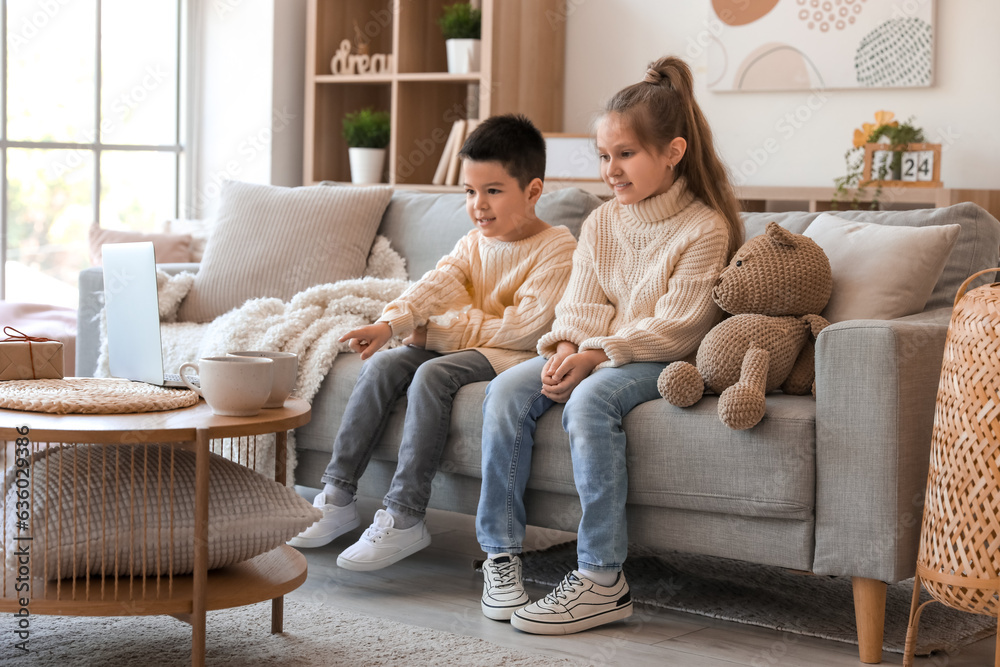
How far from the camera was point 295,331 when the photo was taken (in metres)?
2.32

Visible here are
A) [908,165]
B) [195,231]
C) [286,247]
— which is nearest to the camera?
[286,247]

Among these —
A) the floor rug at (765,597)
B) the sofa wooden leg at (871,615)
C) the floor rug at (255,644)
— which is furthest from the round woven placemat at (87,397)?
the sofa wooden leg at (871,615)

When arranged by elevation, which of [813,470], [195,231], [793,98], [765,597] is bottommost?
[765,597]

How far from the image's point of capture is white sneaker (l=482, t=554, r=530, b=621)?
182cm

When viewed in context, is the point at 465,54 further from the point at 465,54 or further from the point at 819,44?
the point at 819,44

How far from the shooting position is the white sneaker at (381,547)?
1951mm

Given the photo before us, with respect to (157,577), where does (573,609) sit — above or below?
below

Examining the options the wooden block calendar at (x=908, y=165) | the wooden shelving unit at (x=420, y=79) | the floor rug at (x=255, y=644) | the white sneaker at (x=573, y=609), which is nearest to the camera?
the floor rug at (x=255, y=644)

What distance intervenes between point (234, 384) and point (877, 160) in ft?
7.12

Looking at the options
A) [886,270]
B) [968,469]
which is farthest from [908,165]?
[968,469]

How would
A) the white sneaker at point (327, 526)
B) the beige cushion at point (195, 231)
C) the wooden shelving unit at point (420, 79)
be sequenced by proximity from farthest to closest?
the wooden shelving unit at point (420, 79)
the beige cushion at point (195, 231)
the white sneaker at point (327, 526)

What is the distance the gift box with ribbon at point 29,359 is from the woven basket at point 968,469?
132 cm

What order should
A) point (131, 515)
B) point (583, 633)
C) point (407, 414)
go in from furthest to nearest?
1. point (407, 414)
2. point (583, 633)
3. point (131, 515)

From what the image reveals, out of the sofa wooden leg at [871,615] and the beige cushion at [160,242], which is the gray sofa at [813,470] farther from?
the beige cushion at [160,242]
